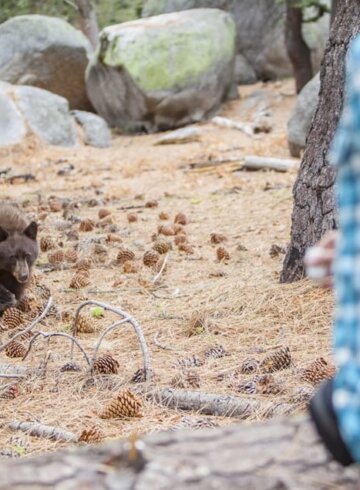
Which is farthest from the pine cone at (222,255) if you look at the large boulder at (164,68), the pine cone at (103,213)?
the large boulder at (164,68)

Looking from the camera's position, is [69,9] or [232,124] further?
[69,9]

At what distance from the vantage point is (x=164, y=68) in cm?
1950

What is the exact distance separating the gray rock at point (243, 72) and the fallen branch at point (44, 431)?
65.0 ft

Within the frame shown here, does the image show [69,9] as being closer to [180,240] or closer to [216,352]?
[180,240]

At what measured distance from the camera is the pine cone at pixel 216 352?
5.66 meters

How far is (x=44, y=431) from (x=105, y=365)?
0.84 metres

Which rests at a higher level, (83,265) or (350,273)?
(350,273)

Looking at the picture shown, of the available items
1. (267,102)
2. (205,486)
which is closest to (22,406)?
(205,486)

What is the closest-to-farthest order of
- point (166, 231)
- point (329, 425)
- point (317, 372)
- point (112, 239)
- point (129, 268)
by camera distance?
point (329, 425)
point (317, 372)
point (129, 268)
point (112, 239)
point (166, 231)

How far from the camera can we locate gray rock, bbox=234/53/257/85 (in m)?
23.8

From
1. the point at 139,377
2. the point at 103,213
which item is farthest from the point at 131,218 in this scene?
the point at 139,377

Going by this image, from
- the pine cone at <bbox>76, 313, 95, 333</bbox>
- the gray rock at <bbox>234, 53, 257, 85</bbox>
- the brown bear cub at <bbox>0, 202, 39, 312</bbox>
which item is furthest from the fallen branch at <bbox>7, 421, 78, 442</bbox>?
the gray rock at <bbox>234, 53, 257, 85</bbox>

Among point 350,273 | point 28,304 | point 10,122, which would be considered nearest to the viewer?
point 350,273

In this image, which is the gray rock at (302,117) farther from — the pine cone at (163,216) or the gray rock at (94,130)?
the gray rock at (94,130)
